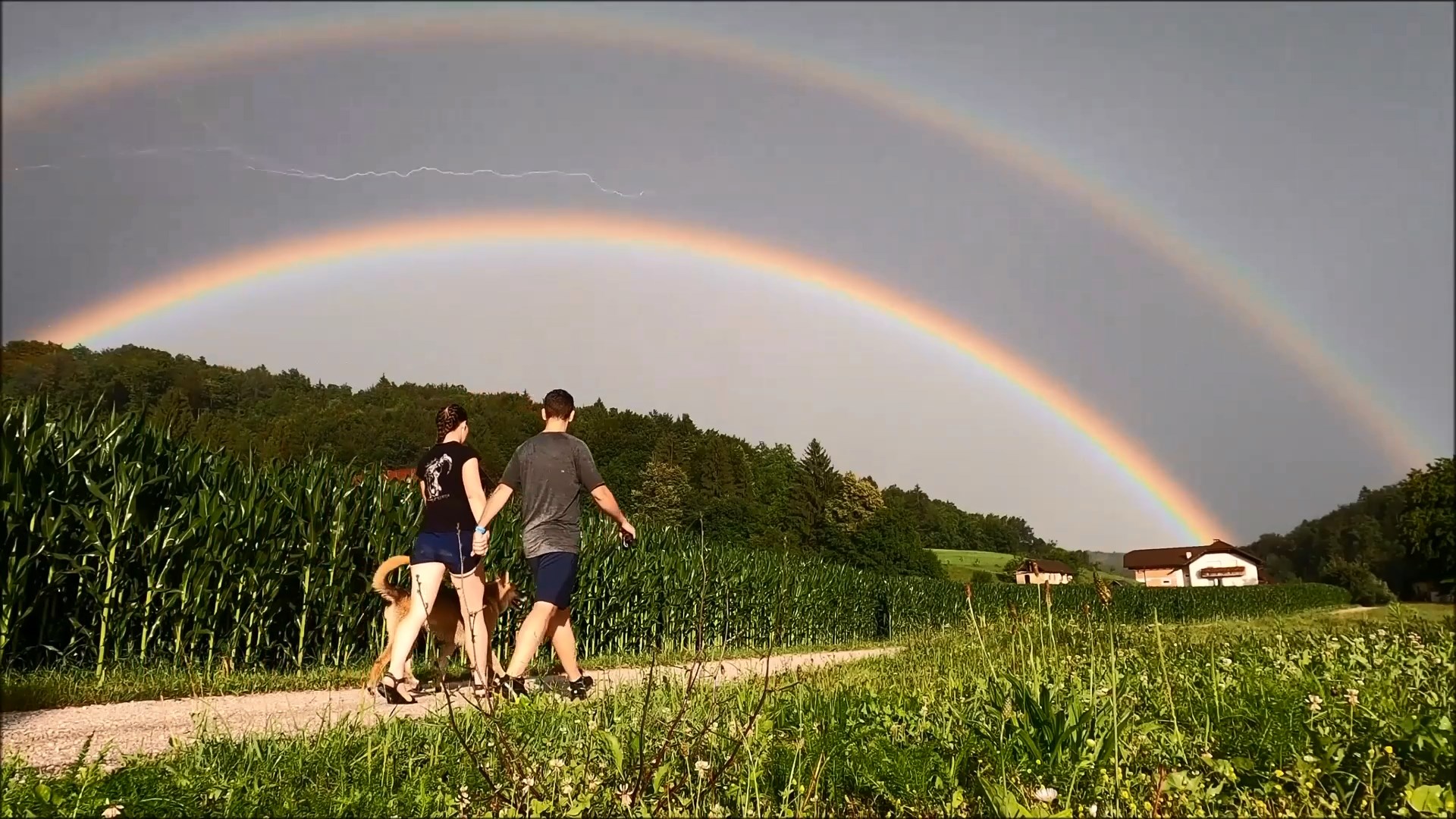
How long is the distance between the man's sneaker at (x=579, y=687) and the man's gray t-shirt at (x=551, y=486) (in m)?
0.87

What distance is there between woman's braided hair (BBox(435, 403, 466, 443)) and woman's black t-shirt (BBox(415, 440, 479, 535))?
0.15 meters

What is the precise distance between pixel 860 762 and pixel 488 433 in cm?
3558

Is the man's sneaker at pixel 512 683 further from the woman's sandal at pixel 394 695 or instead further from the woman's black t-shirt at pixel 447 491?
the woman's black t-shirt at pixel 447 491

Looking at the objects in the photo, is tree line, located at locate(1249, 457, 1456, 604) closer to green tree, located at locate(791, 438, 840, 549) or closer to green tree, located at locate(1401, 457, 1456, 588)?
green tree, located at locate(1401, 457, 1456, 588)

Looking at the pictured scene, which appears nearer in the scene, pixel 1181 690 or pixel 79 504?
pixel 1181 690

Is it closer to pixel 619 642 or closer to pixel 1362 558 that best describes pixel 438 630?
pixel 619 642

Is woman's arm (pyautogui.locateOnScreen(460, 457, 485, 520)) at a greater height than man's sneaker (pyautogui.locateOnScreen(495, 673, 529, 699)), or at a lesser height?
greater

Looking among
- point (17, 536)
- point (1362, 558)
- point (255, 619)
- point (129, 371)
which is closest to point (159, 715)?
point (17, 536)

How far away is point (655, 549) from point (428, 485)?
10.0 m

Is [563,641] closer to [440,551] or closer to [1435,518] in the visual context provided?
[440,551]

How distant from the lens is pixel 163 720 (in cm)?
479

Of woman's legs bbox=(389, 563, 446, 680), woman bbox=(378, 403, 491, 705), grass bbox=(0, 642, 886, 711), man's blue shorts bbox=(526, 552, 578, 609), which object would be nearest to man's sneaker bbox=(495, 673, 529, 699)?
woman bbox=(378, 403, 491, 705)

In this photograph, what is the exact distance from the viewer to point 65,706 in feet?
17.1

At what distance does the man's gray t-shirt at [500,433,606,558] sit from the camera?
5902 mm
